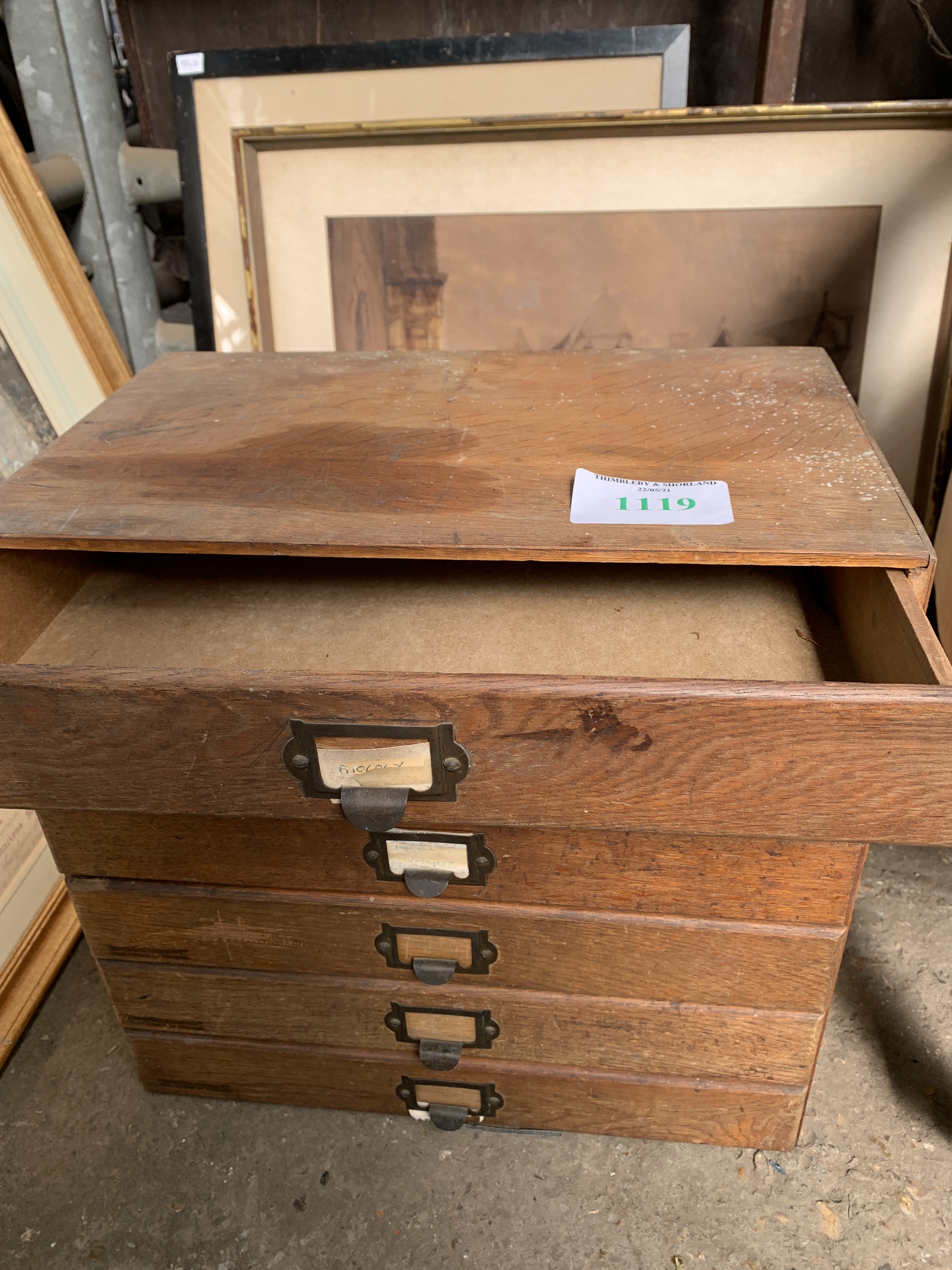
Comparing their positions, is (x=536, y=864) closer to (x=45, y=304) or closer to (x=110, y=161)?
(x=45, y=304)

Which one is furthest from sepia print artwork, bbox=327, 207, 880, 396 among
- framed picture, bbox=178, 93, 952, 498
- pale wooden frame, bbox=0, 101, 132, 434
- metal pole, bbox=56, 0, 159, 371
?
metal pole, bbox=56, 0, 159, 371

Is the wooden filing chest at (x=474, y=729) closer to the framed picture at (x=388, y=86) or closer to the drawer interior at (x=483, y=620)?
the drawer interior at (x=483, y=620)

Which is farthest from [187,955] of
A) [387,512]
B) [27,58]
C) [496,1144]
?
[27,58]

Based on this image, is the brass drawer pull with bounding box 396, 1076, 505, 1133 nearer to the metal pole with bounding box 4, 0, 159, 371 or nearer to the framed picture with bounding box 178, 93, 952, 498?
the framed picture with bounding box 178, 93, 952, 498

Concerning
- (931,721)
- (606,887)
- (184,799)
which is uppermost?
(931,721)

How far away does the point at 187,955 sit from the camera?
100 cm

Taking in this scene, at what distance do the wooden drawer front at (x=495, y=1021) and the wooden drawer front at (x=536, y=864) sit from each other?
0.49 ft

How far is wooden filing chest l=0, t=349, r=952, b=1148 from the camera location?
0.68 metres

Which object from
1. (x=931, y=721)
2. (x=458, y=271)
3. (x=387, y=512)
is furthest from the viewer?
(x=458, y=271)

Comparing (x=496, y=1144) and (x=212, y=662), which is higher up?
(x=212, y=662)

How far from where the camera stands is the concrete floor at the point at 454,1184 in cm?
100

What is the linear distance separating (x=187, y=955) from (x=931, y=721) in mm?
819

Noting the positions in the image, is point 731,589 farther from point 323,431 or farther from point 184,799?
point 184,799

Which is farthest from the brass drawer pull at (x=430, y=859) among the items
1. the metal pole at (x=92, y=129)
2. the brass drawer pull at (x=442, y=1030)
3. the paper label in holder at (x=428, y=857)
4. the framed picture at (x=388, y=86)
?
the metal pole at (x=92, y=129)
